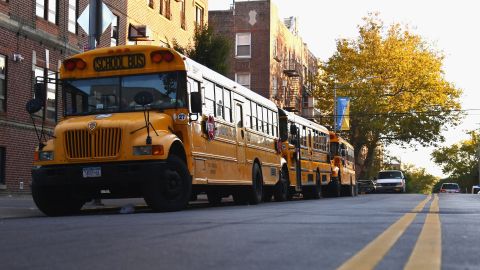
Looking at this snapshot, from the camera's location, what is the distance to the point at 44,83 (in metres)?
13.3

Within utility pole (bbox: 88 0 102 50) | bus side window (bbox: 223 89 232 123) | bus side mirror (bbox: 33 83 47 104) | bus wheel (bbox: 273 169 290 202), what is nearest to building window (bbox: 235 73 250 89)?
bus wheel (bbox: 273 169 290 202)

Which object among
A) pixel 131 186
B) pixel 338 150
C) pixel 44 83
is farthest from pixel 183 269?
pixel 338 150

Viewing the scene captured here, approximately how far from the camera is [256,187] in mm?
18109

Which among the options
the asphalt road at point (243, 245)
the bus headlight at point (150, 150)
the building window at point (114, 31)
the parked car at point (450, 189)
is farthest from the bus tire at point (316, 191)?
the parked car at point (450, 189)

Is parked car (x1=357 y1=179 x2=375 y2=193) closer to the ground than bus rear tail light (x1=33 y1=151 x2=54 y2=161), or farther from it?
closer to the ground

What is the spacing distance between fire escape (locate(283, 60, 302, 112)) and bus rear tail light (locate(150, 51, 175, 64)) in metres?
44.5

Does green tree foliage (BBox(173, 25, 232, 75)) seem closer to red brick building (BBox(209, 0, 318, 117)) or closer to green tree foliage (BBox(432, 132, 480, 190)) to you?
red brick building (BBox(209, 0, 318, 117))

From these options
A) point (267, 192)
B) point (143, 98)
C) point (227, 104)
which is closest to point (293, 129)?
point (267, 192)

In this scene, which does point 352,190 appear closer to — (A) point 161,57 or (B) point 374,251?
(A) point 161,57

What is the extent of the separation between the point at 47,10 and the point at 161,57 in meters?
14.8

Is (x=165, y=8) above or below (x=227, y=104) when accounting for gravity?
above

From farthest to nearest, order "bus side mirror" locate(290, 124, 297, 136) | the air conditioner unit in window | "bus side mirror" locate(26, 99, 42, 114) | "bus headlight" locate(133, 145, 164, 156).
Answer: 1. the air conditioner unit in window
2. "bus side mirror" locate(290, 124, 297, 136)
3. "bus side mirror" locate(26, 99, 42, 114)
4. "bus headlight" locate(133, 145, 164, 156)

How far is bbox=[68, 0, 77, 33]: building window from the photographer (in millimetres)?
28370

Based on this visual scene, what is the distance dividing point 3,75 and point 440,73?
4012 centimetres
